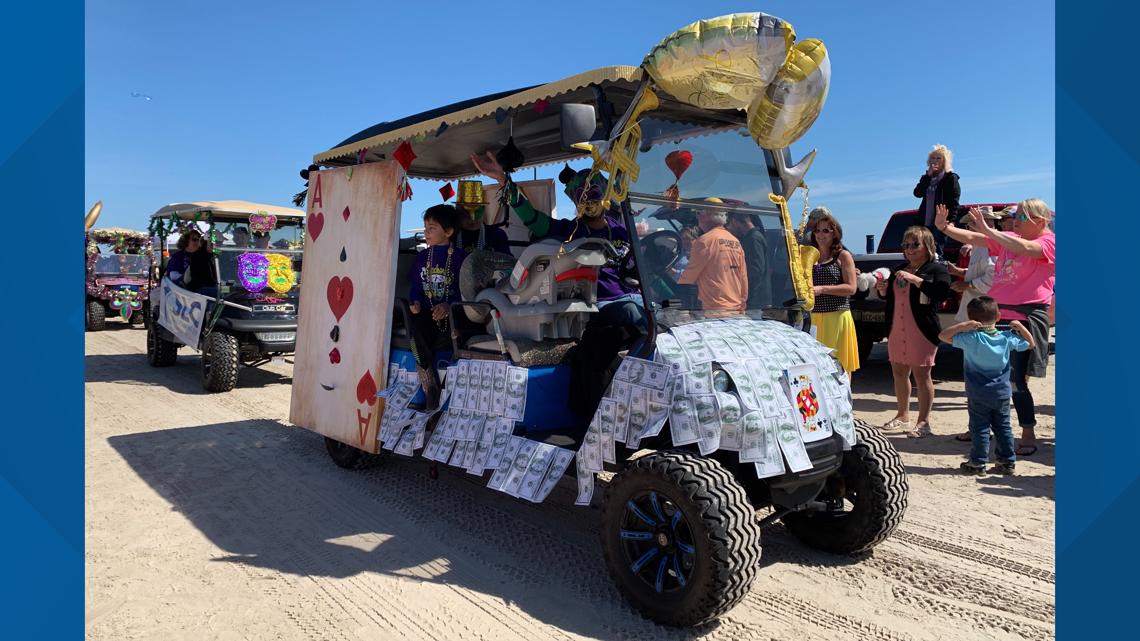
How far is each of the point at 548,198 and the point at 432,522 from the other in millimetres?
2952

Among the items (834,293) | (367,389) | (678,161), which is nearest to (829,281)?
(834,293)

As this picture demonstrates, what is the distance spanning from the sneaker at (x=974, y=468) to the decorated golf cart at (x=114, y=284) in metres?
17.4

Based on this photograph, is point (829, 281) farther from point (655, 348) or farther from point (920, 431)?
point (655, 348)

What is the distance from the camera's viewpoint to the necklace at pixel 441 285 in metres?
5.14

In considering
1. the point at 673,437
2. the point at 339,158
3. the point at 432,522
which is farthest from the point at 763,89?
the point at 339,158

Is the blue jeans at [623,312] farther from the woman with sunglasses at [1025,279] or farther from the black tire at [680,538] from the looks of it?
the woman with sunglasses at [1025,279]

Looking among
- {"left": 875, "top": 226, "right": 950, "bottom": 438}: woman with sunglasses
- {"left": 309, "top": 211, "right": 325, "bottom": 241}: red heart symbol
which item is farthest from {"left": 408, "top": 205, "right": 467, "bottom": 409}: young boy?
{"left": 875, "top": 226, "right": 950, "bottom": 438}: woman with sunglasses

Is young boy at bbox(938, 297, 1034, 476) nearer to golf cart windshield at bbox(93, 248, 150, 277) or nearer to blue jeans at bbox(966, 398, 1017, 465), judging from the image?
blue jeans at bbox(966, 398, 1017, 465)

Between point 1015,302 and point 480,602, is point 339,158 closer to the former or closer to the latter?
point 480,602

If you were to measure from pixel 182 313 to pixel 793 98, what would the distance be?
31.6 ft

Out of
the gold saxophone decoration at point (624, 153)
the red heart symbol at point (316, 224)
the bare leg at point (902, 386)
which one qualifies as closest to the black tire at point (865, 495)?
the gold saxophone decoration at point (624, 153)

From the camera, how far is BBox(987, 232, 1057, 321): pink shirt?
5820 mm

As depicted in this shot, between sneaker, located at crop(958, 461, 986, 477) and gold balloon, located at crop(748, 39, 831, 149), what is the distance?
10.3ft

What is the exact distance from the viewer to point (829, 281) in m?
6.23
